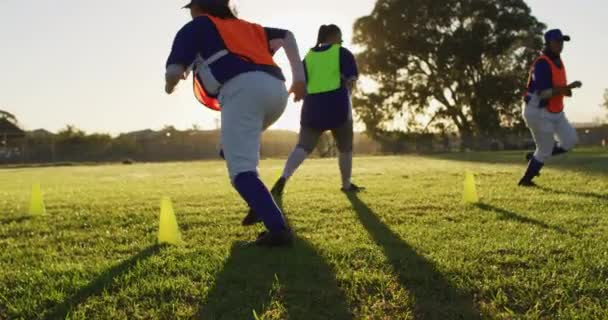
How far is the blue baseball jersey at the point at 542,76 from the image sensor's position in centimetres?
655

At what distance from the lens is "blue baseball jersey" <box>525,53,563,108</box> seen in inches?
258

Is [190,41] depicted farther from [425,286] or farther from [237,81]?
[425,286]

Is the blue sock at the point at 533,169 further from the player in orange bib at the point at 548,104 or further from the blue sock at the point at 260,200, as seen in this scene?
the blue sock at the point at 260,200

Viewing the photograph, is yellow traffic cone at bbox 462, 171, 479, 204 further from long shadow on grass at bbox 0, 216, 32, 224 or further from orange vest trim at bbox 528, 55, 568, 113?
long shadow on grass at bbox 0, 216, 32, 224

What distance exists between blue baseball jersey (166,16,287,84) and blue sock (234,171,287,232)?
66 centimetres

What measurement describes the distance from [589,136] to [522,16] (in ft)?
72.5

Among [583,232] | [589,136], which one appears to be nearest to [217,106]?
[583,232]

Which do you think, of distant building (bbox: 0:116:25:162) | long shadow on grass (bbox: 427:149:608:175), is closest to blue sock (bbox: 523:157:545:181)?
long shadow on grass (bbox: 427:149:608:175)

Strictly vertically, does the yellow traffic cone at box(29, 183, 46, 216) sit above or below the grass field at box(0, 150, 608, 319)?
above

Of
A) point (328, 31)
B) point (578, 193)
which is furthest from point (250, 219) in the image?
point (578, 193)

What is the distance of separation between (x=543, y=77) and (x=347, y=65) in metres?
2.57

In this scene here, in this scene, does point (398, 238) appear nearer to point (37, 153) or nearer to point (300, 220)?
point (300, 220)

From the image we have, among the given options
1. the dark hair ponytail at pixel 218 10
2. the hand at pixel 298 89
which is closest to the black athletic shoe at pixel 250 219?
the hand at pixel 298 89

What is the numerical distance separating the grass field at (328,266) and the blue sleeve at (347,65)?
2.01 m
